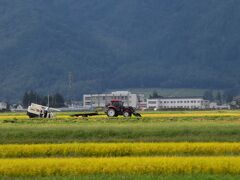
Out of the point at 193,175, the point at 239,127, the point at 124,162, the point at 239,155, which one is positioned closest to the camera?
the point at 193,175

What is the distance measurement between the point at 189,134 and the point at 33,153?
1341 cm

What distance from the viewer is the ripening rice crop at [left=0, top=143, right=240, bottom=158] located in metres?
35.1

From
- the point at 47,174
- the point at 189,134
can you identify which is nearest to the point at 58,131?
the point at 189,134

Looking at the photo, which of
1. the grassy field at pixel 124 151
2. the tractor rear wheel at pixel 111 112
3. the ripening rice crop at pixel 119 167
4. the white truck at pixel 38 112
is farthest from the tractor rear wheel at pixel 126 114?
the ripening rice crop at pixel 119 167

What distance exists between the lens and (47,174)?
28.2m

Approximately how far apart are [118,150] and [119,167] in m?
6.58

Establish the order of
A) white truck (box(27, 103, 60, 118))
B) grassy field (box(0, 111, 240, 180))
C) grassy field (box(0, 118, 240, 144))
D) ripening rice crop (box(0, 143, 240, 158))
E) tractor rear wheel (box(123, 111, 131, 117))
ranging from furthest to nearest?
white truck (box(27, 103, 60, 118)) → tractor rear wheel (box(123, 111, 131, 117)) → grassy field (box(0, 118, 240, 144)) → ripening rice crop (box(0, 143, 240, 158)) → grassy field (box(0, 111, 240, 180))

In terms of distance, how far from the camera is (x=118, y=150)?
35.4 meters

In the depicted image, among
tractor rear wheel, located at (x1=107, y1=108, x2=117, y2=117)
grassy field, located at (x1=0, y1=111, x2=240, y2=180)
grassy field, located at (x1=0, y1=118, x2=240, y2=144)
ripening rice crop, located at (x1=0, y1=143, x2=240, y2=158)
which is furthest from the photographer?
tractor rear wheel, located at (x1=107, y1=108, x2=117, y2=117)

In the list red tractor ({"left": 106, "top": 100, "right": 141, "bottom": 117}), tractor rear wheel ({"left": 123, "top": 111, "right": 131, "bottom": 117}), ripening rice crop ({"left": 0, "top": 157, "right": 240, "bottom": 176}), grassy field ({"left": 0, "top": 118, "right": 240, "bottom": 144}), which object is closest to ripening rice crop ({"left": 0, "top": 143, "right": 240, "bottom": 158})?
ripening rice crop ({"left": 0, "top": 157, "right": 240, "bottom": 176})

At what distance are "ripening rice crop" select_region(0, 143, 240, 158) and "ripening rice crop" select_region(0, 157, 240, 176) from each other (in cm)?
505

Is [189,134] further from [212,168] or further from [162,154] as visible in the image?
[212,168]

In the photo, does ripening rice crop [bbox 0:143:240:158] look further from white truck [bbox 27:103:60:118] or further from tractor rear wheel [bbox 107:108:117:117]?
white truck [bbox 27:103:60:118]

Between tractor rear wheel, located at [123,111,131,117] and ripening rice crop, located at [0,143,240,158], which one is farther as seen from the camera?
tractor rear wheel, located at [123,111,131,117]
